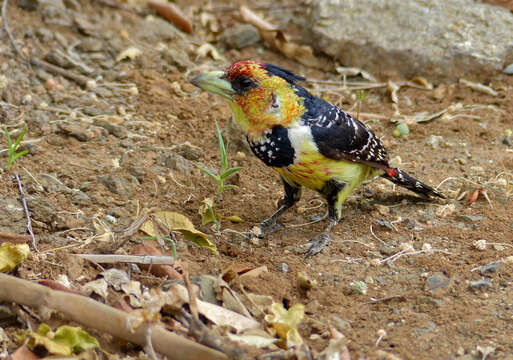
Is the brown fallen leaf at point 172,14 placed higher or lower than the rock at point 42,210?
higher

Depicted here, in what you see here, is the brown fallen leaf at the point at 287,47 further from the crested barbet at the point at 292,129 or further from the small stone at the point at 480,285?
the small stone at the point at 480,285

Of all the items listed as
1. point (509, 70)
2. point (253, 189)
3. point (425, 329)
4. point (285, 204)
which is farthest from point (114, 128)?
point (509, 70)

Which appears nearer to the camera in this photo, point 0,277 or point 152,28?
point 0,277

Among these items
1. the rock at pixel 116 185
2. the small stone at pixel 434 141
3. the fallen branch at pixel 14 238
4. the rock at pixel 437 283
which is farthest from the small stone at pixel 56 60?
the rock at pixel 437 283

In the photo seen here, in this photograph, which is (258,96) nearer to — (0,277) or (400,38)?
(0,277)

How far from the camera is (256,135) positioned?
12.9 feet

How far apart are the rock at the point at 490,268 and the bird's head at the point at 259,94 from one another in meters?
1.41

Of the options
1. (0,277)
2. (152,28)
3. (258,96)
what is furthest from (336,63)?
(0,277)

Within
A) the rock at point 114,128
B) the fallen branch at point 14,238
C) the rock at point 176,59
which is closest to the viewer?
the fallen branch at point 14,238

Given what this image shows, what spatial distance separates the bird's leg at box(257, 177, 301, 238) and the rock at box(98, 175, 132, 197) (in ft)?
3.04

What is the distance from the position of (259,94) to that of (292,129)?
11.7 inches

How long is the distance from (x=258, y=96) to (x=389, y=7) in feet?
11.3

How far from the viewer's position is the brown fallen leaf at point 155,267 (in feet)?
10.4

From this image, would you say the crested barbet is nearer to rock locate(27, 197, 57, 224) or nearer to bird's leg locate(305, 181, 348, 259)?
bird's leg locate(305, 181, 348, 259)
